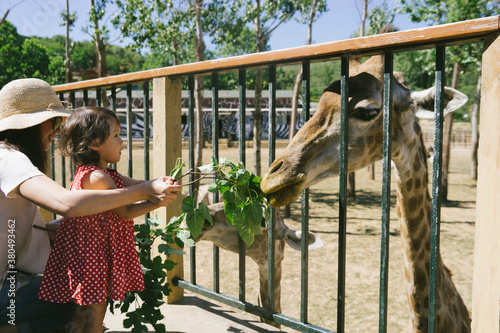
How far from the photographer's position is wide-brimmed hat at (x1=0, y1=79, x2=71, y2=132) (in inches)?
84.0

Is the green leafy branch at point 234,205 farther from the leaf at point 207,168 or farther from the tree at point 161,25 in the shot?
the tree at point 161,25

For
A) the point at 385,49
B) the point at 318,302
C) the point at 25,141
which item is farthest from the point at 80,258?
the point at 318,302

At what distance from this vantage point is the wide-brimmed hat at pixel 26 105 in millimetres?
2135

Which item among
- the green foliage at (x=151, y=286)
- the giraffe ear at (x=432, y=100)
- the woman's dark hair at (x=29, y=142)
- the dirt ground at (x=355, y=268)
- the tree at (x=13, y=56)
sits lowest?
the dirt ground at (x=355, y=268)

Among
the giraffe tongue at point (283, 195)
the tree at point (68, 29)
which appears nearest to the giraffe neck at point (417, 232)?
the giraffe tongue at point (283, 195)

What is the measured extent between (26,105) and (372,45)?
1.70 meters

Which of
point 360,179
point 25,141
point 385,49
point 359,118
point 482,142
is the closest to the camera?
point 482,142

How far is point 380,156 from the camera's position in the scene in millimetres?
2641

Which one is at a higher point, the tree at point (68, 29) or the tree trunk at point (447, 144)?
the tree at point (68, 29)

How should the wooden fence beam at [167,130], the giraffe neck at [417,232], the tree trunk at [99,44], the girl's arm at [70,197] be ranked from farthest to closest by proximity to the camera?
the tree trunk at [99,44]
the wooden fence beam at [167,130]
the giraffe neck at [417,232]
the girl's arm at [70,197]

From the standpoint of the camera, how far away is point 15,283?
7.04 ft

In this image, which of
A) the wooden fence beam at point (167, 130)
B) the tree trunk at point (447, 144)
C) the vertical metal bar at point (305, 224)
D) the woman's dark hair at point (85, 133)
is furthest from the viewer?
the tree trunk at point (447, 144)

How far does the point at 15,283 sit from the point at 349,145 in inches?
73.2

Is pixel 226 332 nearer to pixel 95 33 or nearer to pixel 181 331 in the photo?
pixel 181 331
